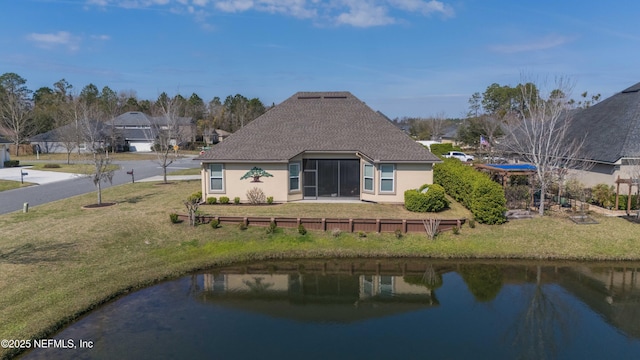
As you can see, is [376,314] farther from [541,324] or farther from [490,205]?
[490,205]

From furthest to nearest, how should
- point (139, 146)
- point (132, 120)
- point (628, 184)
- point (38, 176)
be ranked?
point (132, 120)
point (139, 146)
point (38, 176)
point (628, 184)

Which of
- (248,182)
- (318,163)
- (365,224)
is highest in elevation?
(318,163)

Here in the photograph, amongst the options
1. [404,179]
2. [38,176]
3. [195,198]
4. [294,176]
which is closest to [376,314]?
[404,179]

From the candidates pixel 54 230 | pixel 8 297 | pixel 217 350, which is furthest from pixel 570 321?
pixel 54 230

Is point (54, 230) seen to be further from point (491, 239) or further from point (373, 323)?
point (491, 239)

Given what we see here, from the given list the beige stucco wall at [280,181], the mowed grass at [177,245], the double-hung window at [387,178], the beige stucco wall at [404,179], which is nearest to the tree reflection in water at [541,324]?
the mowed grass at [177,245]

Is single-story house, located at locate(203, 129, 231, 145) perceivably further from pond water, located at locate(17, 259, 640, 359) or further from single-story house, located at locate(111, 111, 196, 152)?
pond water, located at locate(17, 259, 640, 359)
